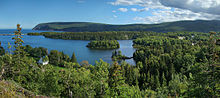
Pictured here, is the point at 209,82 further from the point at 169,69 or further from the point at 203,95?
the point at 169,69

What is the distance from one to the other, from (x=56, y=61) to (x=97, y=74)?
48883mm

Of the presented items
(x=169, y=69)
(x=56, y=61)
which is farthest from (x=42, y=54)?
(x=169, y=69)

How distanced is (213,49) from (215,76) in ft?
3.72

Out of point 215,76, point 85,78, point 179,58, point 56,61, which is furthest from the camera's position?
point 56,61

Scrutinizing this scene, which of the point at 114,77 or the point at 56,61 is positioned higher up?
the point at 114,77

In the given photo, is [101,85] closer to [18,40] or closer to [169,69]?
[18,40]

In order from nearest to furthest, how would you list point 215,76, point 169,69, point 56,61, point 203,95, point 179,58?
point 215,76 < point 203,95 < point 169,69 < point 179,58 < point 56,61

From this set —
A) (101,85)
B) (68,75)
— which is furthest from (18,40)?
(101,85)

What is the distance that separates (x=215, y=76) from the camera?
241 inches

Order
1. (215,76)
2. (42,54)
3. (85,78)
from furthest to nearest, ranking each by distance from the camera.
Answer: (42,54), (85,78), (215,76)

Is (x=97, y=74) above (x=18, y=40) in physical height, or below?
below

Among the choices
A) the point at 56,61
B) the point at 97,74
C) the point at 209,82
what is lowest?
the point at 56,61

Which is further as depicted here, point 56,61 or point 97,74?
point 56,61

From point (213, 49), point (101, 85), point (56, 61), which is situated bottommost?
point (56, 61)
